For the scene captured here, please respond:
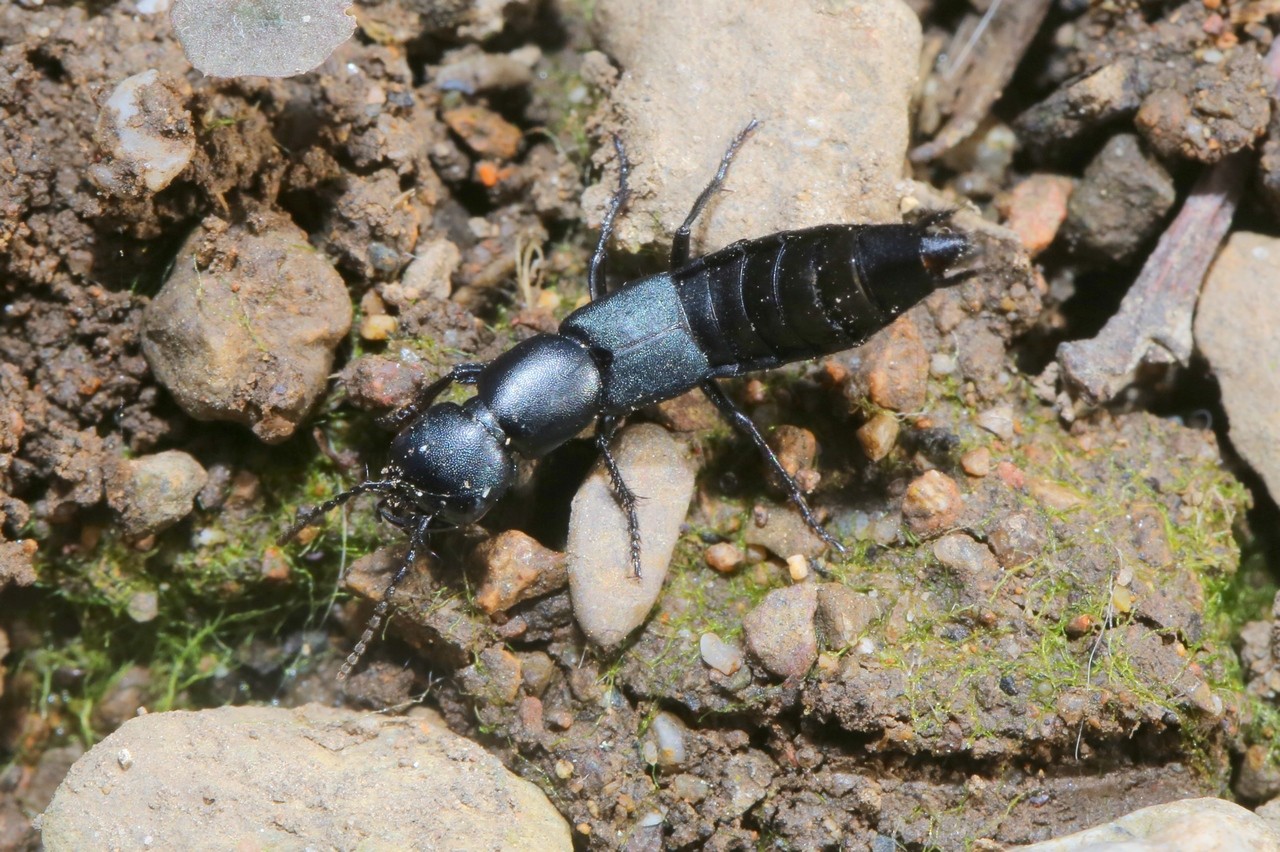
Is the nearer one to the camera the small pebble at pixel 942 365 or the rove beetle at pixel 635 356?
the rove beetle at pixel 635 356

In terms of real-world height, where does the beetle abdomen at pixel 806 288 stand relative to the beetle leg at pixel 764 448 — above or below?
above

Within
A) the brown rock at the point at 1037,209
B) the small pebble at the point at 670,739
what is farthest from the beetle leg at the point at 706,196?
the small pebble at the point at 670,739

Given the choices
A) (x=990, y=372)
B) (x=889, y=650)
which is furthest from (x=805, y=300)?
(x=889, y=650)

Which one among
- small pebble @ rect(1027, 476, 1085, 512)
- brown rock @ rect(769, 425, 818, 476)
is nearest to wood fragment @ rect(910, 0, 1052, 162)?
brown rock @ rect(769, 425, 818, 476)

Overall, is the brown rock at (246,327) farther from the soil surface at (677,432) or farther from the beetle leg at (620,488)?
the beetle leg at (620,488)

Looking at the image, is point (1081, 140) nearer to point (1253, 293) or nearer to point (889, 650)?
point (1253, 293)

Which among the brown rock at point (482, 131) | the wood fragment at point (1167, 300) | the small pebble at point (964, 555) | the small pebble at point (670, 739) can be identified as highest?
the wood fragment at point (1167, 300)
